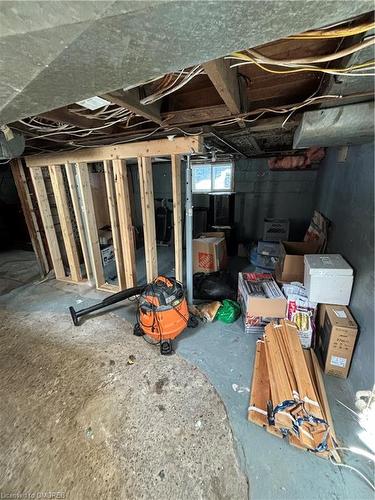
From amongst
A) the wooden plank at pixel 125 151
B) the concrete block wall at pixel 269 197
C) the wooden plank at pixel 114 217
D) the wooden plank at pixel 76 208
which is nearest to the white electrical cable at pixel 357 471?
the wooden plank at pixel 125 151

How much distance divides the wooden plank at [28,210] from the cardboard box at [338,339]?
4.18m

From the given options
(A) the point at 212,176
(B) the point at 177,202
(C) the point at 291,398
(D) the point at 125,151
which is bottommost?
(C) the point at 291,398

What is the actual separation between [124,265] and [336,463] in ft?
9.04

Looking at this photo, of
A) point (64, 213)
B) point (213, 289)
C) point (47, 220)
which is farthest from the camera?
point (47, 220)

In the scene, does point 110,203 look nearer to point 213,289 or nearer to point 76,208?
point 76,208

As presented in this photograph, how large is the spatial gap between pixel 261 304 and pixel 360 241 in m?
0.99

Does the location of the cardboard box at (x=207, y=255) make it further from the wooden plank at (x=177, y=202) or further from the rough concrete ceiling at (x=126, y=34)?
the rough concrete ceiling at (x=126, y=34)

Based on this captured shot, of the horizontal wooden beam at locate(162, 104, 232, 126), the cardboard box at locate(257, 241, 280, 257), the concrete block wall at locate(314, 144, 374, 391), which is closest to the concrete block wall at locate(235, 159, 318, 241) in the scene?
the cardboard box at locate(257, 241, 280, 257)

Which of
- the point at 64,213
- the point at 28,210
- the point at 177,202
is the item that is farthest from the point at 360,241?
the point at 28,210

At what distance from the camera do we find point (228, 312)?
2555 mm

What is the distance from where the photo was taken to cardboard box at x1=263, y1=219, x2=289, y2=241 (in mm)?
3967

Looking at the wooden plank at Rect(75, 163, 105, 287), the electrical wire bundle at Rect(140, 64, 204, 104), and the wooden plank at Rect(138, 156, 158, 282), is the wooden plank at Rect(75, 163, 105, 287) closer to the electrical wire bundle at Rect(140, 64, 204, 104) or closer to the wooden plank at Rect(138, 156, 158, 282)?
the wooden plank at Rect(138, 156, 158, 282)

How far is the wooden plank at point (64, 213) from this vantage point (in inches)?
123

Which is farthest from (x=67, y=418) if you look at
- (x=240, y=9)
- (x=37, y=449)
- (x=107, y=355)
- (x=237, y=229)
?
(x=237, y=229)
